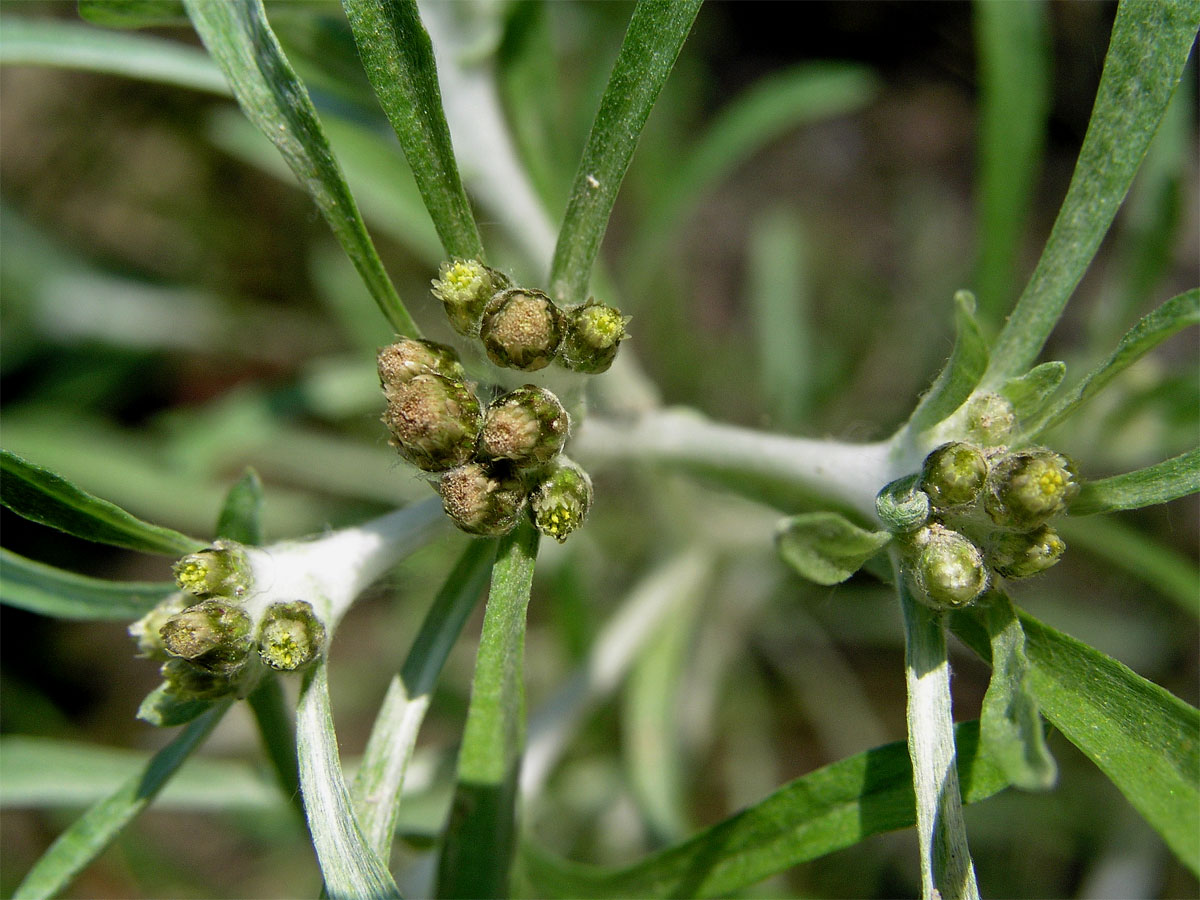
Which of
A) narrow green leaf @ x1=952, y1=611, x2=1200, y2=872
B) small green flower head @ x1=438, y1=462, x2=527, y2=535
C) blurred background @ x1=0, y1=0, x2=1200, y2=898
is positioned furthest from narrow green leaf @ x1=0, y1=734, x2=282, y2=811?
narrow green leaf @ x1=952, y1=611, x2=1200, y2=872

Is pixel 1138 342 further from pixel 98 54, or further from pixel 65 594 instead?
pixel 98 54

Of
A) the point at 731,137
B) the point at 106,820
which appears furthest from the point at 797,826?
the point at 731,137

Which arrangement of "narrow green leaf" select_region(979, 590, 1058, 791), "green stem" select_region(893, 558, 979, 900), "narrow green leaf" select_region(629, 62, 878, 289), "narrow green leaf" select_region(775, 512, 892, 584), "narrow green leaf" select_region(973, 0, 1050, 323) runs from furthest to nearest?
"narrow green leaf" select_region(629, 62, 878, 289)
"narrow green leaf" select_region(973, 0, 1050, 323)
"narrow green leaf" select_region(775, 512, 892, 584)
"green stem" select_region(893, 558, 979, 900)
"narrow green leaf" select_region(979, 590, 1058, 791)

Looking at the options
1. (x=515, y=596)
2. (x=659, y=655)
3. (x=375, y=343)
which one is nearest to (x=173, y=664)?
(x=515, y=596)

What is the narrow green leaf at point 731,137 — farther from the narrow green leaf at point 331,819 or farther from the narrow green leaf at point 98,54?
the narrow green leaf at point 331,819

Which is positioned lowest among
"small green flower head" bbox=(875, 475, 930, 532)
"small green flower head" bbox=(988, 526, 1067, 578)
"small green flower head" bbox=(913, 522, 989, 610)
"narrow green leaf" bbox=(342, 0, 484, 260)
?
"small green flower head" bbox=(913, 522, 989, 610)

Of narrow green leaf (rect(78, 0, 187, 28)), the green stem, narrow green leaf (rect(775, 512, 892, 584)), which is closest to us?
the green stem

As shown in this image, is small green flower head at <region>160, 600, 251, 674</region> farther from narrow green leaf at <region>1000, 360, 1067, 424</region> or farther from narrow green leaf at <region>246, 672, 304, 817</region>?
narrow green leaf at <region>1000, 360, 1067, 424</region>

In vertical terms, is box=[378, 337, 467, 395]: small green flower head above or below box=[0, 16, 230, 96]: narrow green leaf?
below

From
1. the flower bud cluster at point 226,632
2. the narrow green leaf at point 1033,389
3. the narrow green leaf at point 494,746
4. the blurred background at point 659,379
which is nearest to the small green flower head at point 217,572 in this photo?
the flower bud cluster at point 226,632
